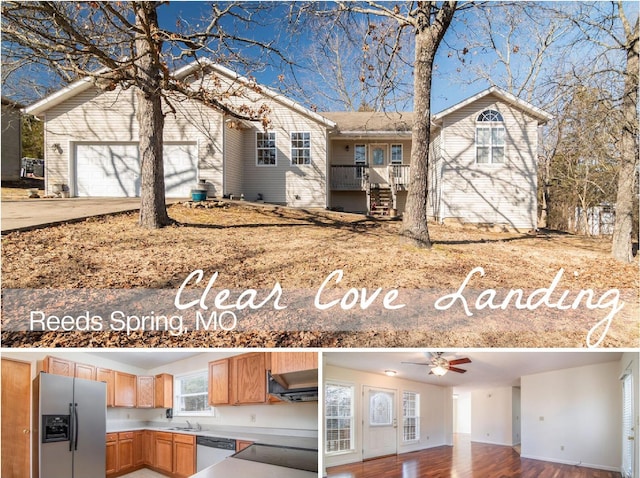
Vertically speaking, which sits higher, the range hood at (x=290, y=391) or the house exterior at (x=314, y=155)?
the house exterior at (x=314, y=155)

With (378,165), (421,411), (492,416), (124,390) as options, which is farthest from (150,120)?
(492,416)

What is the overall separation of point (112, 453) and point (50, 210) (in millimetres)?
2733

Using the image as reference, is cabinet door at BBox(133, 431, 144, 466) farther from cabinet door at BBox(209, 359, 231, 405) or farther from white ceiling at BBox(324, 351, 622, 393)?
white ceiling at BBox(324, 351, 622, 393)

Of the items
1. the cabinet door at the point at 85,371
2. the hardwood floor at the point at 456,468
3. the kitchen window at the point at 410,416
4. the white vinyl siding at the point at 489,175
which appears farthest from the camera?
the kitchen window at the point at 410,416

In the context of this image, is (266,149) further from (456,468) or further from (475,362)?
(456,468)

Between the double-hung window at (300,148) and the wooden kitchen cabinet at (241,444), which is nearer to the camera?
the wooden kitchen cabinet at (241,444)

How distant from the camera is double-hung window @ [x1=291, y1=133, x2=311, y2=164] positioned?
13.8 ft

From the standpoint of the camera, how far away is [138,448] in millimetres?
5086

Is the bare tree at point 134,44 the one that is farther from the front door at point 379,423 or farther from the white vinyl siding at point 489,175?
the front door at point 379,423

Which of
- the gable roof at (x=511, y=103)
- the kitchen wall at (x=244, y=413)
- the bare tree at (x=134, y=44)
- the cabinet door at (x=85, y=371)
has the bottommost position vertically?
the kitchen wall at (x=244, y=413)

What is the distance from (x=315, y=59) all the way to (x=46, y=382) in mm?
2924

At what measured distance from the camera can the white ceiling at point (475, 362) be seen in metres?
3.73

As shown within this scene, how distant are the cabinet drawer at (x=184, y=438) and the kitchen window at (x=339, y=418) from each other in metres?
1.68

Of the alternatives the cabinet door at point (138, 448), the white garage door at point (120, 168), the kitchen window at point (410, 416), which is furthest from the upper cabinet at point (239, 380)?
the kitchen window at point (410, 416)
